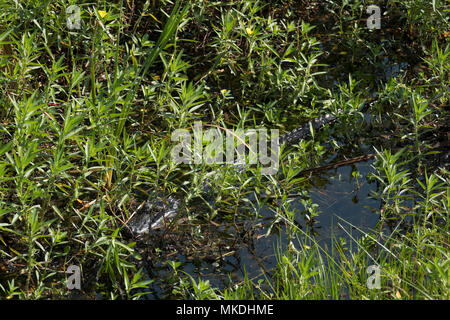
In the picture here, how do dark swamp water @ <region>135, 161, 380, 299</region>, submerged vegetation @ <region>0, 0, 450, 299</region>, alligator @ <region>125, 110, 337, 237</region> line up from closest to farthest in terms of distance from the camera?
submerged vegetation @ <region>0, 0, 450, 299</region>, dark swamp water @ <region>135, 161, 380, 299</region>, alligator @ <region>125, 110, 337, 237</region>

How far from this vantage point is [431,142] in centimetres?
484

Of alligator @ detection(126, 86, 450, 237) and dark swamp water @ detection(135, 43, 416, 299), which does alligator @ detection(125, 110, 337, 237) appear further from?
dark swamp water @ detection(135, 43, 416, 299)

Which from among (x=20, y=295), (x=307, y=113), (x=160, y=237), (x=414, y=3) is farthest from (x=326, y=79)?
(x=20, y=295)

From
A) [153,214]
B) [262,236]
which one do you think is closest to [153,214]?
[153,214]

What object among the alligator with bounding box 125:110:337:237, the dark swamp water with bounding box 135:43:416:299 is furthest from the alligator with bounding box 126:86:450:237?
the dark swamp water with bounding box 135:43:416:299

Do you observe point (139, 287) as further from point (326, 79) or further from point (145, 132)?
point (326, 79)

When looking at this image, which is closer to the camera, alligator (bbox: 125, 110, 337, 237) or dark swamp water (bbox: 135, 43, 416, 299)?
dark swamp water (bbox: 135, 43, 416, 299)

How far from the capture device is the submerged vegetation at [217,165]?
3684 mm

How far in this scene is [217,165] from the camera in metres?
4.11

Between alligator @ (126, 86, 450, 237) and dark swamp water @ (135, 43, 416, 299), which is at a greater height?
alligator @ (126, 86, 450, 237)

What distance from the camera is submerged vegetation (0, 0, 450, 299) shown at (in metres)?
3.68

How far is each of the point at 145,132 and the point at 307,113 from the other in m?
1.30

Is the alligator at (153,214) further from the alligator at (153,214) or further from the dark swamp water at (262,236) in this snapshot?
the dark swamp water at (262,236)

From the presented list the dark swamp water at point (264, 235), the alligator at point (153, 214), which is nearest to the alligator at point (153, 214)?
the alligator at point (153, 214)
